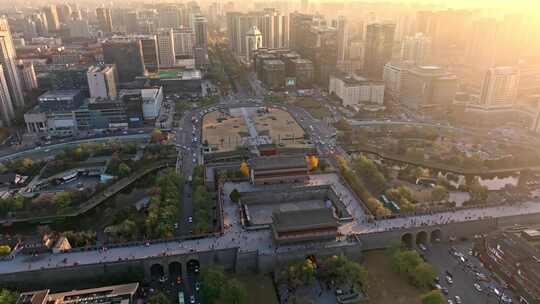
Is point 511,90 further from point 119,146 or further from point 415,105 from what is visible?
point 119,146

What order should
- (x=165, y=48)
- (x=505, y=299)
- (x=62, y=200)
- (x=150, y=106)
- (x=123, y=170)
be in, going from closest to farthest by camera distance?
1. (x=505, y=299)
2. (x=62, y=200)
3. (x=123, y=170)
4. (x=150, y=106)
5. (x=165, y=48)

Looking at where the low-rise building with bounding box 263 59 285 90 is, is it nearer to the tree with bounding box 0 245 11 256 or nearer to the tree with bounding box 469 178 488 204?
the tree with bounding box 469 178 488 204

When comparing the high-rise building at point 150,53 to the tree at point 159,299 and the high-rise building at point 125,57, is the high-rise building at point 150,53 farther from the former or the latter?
the tree at point 159,299

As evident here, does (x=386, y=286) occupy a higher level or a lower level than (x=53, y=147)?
lower

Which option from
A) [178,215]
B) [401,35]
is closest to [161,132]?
[178,215]

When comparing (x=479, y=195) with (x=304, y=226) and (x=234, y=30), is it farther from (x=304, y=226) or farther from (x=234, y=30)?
(x=234, y=30)

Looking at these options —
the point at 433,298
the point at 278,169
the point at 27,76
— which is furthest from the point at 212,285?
the point at 27,76
